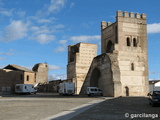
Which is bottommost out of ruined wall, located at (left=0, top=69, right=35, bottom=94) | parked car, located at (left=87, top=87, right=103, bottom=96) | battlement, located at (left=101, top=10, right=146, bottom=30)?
parked car, located at (left=87, top=87, right=103, bottom=96)

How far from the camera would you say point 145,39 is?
42.9 meters

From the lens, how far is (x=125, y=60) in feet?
131

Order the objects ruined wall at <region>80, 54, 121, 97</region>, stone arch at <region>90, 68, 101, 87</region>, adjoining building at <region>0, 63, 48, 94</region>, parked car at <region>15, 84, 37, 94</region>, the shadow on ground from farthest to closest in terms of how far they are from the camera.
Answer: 1. adjoining building at <region>0, 63, 48, 94</region>
2. parked car at <region>15, 84, 37, 94</region>
3. stone arch at <region>90, 68, 101, 87</region>
4. ruined wall at <region>80, 54, 121, 97</region>
5. the shadow on ground

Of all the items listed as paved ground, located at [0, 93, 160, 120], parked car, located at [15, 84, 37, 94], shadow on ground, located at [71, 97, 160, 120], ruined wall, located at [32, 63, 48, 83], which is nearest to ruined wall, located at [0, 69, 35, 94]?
parked car, located at [15, 84, 37, 94]

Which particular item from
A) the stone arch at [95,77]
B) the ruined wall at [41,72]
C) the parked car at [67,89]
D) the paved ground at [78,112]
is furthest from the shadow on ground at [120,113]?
the ruined wall at [41,72]

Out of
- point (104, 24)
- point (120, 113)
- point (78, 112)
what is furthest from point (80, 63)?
point (120, 113)

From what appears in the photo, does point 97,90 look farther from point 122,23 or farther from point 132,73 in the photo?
point 122,23

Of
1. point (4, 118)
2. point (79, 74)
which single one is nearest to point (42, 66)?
point (79, 74)

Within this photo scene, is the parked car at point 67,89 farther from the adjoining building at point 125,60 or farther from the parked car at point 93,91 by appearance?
the parked car at point 93,91

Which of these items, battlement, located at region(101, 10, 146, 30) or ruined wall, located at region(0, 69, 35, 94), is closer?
battlement, located at region(101, 10, 146, 30)

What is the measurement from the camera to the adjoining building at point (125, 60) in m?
37.3

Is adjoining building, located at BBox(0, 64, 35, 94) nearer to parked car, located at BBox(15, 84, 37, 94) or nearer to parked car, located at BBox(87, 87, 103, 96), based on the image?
parked car, located at BBox(15, 84, 37, 94)

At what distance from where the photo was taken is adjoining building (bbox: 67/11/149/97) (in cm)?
3734

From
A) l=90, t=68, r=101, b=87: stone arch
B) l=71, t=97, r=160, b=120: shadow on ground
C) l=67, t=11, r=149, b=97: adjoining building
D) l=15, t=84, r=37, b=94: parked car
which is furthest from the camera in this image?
l=15, t=84, r=37, b=94: parked car
